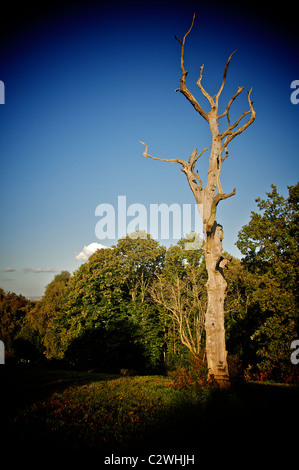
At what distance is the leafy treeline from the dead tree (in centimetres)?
543

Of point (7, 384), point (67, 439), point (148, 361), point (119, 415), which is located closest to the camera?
point (67, 439)

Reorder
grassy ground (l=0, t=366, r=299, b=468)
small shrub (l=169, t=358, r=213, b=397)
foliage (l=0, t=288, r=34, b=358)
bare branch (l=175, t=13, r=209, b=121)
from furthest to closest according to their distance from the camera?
1. foliage (l=0, t=288, r=34, b=358)
2. bare branch (l=175, t=13, r=209, b=121)
3. small shrub (l=169, t=358, r=213, b=397)
4. grassy ground (l=0, t=366, r=299, b=468)

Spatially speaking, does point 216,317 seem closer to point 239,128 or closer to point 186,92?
point 239,128

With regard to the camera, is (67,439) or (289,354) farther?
(289,354)

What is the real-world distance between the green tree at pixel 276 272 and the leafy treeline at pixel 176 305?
0.18ft

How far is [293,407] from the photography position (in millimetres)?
5902

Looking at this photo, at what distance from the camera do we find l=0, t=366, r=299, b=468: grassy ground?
154 inches

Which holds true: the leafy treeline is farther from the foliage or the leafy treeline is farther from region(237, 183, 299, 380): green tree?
the foliage

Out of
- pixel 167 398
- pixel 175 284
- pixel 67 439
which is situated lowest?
pixel 167 398

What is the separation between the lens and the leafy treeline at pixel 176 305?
1462cm

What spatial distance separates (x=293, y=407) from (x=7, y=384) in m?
9.94

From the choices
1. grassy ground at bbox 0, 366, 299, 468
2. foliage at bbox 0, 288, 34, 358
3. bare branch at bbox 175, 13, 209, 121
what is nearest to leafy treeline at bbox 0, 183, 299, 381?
grassy ground at bbox 0, 366, 299, 468

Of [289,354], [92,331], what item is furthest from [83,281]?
[289,354]

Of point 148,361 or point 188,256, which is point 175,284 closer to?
point 188,256
